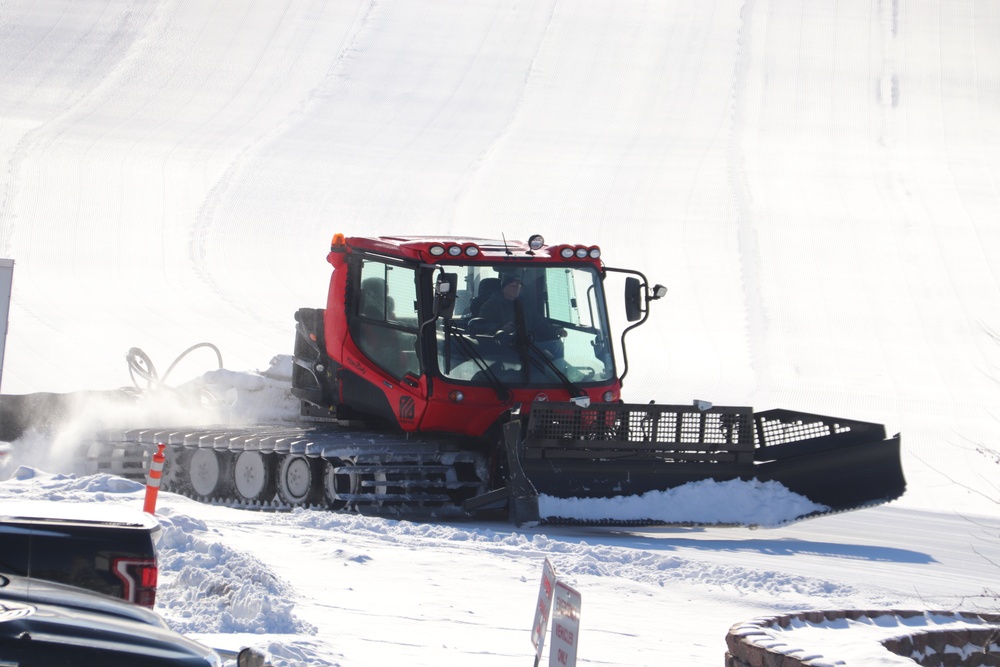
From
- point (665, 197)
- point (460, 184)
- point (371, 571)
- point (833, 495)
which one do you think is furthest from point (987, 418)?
point (460, 184)

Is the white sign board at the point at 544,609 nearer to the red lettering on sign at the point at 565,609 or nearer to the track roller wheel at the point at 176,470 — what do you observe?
the red lettering on sign at the point at 565,609

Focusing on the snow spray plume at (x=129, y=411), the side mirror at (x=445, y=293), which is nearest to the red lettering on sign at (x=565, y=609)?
the side mirror at (x=445, y=293)

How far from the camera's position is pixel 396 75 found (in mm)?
50031

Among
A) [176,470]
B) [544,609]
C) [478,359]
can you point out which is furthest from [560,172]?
[544,609]

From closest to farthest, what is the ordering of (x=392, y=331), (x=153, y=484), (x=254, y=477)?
(x=153, y=484) < (x=392, y=331) < (x=254, y=477)

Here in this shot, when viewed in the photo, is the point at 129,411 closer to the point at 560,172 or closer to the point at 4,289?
the point at 4,289

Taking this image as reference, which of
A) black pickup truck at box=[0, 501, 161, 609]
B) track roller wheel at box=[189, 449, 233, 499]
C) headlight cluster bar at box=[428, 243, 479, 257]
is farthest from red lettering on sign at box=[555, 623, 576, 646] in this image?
track roller wheel at box=[189, 449, 233, 499]

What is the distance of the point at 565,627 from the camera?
5.46 meters

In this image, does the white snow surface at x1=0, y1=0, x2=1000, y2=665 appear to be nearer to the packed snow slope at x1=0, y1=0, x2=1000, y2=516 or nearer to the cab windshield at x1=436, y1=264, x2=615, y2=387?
the packed snow slope at x1=0, y1=0, x2=1000, y2=516

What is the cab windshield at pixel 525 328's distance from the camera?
1164 centimetres

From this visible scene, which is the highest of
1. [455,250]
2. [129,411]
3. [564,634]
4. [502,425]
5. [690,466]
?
[455,250]

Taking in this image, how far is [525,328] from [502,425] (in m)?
1.03

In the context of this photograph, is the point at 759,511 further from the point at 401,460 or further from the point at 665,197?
the point at 665,197

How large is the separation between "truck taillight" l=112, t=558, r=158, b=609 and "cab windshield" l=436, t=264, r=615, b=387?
21.2 ft
